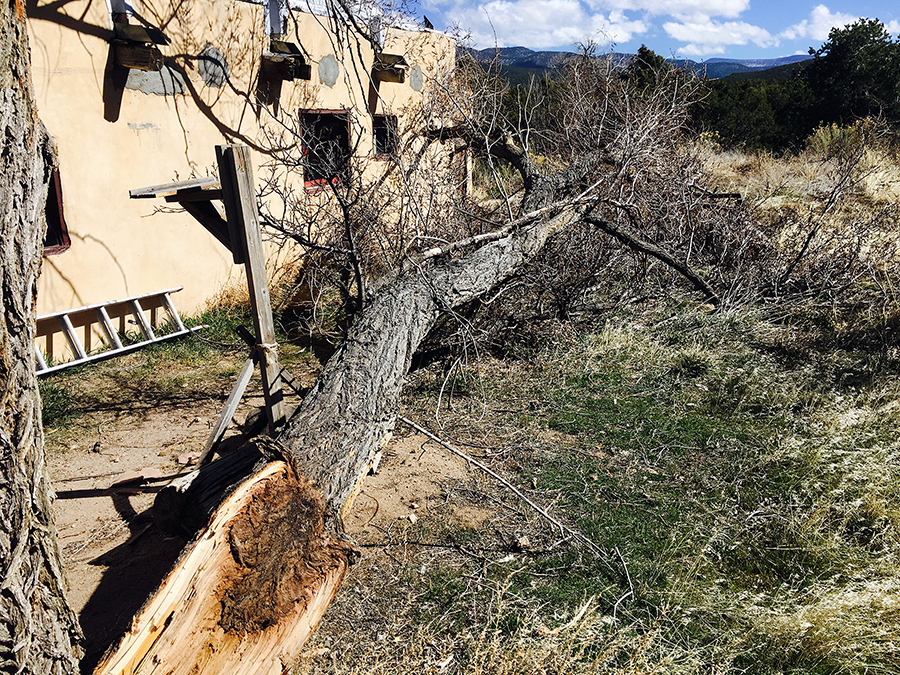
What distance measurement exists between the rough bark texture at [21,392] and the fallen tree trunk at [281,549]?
0.37 meters

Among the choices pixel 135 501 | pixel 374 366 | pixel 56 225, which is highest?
pixel 56 225

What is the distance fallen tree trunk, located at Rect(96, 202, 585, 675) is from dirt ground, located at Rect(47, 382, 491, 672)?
423 mm

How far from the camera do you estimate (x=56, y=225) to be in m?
5.82

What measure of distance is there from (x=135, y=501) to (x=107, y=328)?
2829 millimetres

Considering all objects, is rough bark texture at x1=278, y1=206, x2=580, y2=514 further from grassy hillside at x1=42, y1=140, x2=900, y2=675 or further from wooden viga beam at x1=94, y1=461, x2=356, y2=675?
grassy hillside at x1=42, y1=140, x2=900, y2=675

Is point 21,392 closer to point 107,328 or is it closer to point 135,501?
point 135,501

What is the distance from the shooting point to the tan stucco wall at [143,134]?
5.66m

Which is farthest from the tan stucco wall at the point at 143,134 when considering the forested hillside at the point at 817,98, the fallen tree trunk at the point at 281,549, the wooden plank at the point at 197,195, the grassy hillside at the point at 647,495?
the forested hillside at the point at 817,98

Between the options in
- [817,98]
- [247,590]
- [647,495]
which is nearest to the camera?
[247,590]

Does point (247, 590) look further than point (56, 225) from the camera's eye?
No

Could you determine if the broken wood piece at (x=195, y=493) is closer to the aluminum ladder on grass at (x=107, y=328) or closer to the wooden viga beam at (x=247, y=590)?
the wooden viga beam at (x=247, y=590)

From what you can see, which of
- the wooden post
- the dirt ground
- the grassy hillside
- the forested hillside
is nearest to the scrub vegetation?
the grassy hillside

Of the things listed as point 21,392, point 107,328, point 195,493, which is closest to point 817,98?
point 107,328

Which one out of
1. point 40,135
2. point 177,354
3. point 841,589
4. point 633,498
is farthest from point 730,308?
point 40,135
